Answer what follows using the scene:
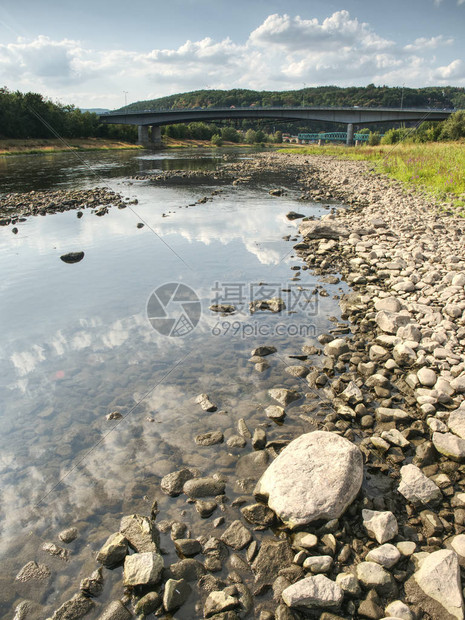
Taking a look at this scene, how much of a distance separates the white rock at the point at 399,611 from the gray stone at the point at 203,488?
6.90 feet

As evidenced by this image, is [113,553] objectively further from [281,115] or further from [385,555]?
[281,115]

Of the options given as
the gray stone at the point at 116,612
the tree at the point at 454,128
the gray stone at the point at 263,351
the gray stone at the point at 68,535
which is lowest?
the gray stone at the point at 68,535

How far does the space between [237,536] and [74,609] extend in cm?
167

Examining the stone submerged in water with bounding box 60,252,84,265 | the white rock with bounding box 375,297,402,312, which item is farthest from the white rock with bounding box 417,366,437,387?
the stone submerged in water with bounding box 60,252,84,265

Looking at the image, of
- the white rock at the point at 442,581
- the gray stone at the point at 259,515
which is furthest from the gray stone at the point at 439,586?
the gray stone at the point at 259,515

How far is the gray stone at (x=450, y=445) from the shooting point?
16.6 ft

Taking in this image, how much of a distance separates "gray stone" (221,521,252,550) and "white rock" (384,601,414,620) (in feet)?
4.70

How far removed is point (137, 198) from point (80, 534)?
25962mm

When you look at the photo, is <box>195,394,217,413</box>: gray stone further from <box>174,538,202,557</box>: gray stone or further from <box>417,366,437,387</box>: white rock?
<box>417,366,437,387</box>: white rock

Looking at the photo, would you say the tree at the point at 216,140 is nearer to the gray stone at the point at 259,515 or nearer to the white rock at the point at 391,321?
the white rock at the point at 391,321

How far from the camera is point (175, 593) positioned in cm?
366

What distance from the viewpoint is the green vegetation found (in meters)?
87.2

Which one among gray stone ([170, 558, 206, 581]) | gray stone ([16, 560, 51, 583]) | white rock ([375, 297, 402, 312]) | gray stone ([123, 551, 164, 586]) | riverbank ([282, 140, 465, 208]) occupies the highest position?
riverbank ([282, 140, 465, 208])

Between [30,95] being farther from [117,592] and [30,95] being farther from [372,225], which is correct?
[117,592]
